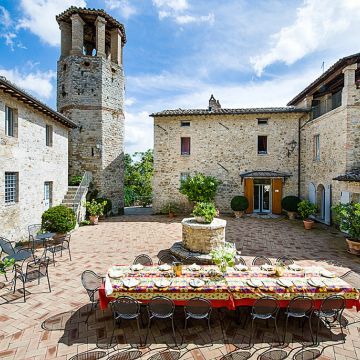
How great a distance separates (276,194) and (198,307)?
1368cm

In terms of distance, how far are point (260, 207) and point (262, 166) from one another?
9.69 ft

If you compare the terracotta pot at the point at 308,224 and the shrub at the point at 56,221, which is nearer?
the shrub at the point at 56,221

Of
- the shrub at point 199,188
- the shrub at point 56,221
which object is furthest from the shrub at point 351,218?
the shrub at point 56,221

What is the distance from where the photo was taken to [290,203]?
584 inches

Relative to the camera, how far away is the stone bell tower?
15492 mm

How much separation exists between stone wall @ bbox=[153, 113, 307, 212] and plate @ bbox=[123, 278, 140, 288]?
1227 cm

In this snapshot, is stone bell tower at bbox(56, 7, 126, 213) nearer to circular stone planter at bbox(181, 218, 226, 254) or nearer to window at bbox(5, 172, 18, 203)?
window at bbox(5, 172, 18, 203)

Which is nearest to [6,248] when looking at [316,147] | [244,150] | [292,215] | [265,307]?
[265,307]

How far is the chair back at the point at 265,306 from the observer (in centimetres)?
387

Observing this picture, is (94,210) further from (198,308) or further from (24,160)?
(198,308)

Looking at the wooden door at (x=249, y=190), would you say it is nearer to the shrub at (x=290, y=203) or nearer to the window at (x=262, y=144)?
the shrub at (x=290, y=203)

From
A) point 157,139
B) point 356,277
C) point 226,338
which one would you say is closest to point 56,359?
point 226,338

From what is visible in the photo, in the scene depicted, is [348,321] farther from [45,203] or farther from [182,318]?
[45,203]

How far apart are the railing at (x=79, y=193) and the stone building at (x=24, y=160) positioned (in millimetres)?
1012
